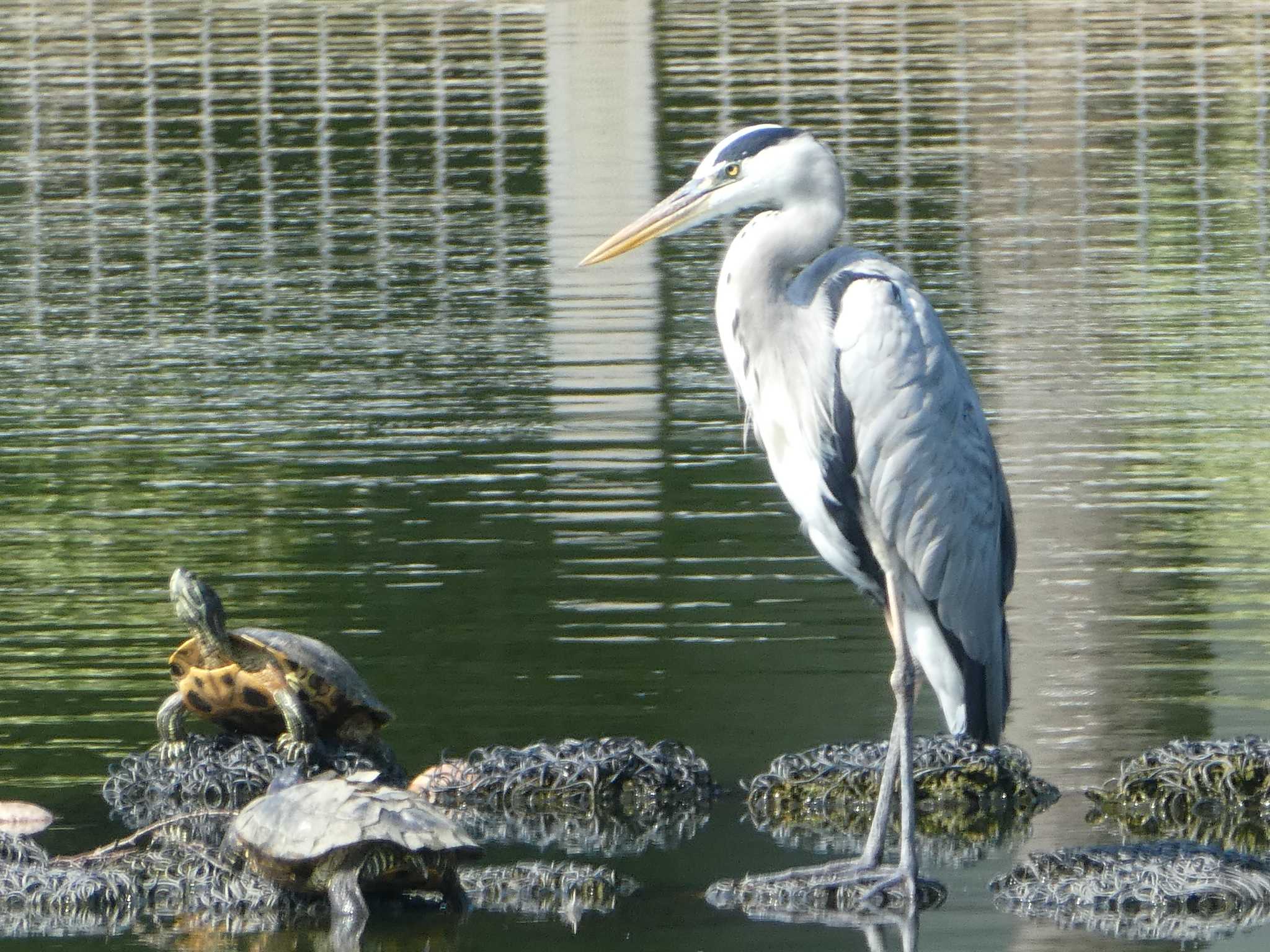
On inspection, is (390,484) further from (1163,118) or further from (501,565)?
(1163,118)

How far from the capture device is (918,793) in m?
8.02

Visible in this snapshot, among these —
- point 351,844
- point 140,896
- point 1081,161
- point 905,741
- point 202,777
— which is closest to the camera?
point 351,844

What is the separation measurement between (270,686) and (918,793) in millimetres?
2114

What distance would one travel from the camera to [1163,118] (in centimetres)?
2745

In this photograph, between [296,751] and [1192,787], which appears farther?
[296,751]

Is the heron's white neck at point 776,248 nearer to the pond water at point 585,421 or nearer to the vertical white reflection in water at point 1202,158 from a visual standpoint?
the pond water at point 585,421

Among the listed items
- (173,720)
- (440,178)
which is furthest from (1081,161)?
(173,720)

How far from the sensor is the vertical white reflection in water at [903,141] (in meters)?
20.0

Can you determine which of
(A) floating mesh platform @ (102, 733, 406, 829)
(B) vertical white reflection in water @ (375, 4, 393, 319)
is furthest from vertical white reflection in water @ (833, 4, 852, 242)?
(A) floating mesh platform @ (102, 733, 406, 829)

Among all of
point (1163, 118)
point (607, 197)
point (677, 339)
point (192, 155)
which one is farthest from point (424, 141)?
point (677, 339)

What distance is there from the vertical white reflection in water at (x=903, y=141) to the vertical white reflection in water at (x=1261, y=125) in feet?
8.69

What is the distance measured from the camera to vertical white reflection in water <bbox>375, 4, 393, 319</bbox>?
62.4 ft

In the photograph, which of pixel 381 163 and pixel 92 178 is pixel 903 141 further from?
pixel 92 178

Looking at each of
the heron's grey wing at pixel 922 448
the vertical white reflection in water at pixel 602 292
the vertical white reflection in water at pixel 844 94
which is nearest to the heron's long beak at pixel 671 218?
the heron's grey wing at pixel 922 448
